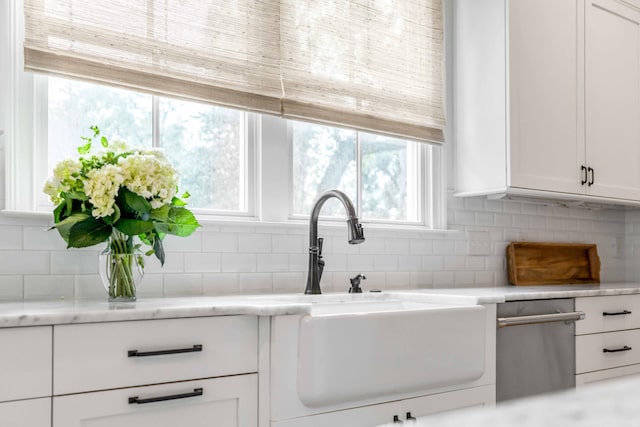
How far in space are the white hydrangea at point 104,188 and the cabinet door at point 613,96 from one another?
7.84 feet

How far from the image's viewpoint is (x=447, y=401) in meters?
2.17

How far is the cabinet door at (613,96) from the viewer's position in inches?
130

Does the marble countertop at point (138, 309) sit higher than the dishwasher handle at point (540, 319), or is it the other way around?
the marble countertop at point (138, 309)

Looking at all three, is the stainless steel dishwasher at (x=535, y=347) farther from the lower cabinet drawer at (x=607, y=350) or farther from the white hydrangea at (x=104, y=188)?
the white hydrangea at (x=104, y=188)

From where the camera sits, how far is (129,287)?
1.92 meters

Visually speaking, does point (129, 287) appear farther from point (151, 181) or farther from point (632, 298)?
point (632, 298)

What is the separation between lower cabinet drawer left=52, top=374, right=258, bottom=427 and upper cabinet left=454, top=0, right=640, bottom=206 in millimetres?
1681

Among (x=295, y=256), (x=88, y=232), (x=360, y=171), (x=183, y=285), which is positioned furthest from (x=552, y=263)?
(x=88, y=232)

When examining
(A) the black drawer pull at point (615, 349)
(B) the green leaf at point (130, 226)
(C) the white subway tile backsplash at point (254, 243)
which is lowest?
(A) the black drawer pull at point (615, 349)

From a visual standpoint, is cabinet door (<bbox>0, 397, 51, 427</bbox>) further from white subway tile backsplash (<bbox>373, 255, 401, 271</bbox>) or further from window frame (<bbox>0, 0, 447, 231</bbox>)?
white subway tile backsplash (<bbox>373, 255, 401, 271</bbox>)

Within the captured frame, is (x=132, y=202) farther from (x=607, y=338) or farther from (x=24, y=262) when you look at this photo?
(x=607, y=338)

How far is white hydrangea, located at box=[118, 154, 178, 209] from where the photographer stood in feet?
6.05

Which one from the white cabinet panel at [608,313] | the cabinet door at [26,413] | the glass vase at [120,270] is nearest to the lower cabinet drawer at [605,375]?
the white cabinet panel at [608,313]

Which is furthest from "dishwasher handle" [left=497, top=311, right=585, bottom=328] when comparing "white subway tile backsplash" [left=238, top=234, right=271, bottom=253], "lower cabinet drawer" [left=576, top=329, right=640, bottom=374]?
"white subway tile backsplash" [left=238, top=234, right=271, bottom=253]
